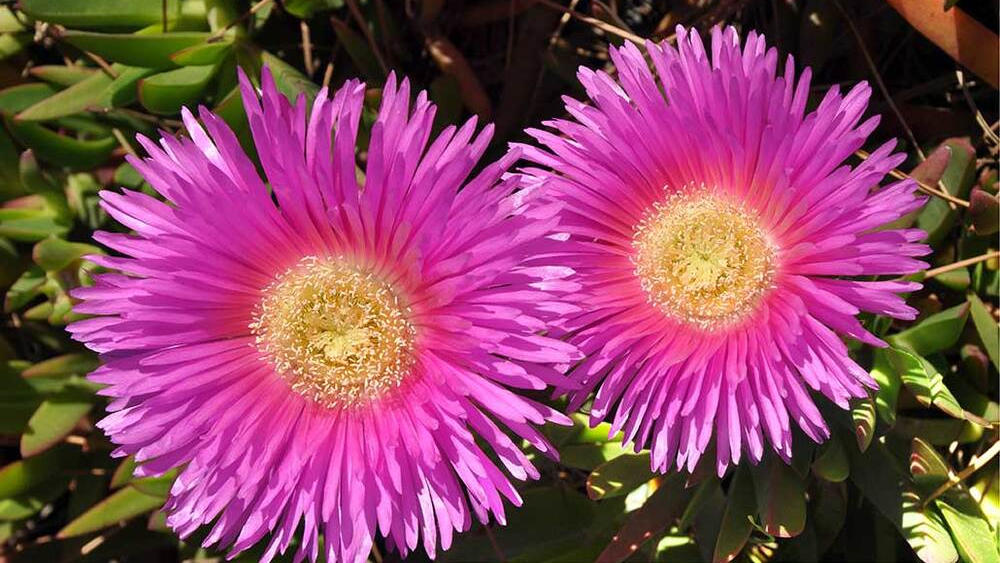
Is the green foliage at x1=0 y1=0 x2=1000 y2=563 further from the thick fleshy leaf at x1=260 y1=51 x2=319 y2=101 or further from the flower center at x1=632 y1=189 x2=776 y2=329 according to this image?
the flower center at x1=632 y1=189 x2=776 y2=329

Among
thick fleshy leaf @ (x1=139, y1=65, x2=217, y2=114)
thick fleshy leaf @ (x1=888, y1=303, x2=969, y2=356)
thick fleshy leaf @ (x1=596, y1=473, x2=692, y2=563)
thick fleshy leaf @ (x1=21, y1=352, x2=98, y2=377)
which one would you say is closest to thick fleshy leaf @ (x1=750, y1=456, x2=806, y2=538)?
thick fleshy leaf @ (x1=596, y1=473, x2=692, y2=563)

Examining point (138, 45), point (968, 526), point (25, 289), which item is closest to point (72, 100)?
point (138, 45)

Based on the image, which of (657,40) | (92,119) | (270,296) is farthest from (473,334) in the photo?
(92,119)

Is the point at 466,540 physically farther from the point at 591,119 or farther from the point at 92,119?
the point at 92,119

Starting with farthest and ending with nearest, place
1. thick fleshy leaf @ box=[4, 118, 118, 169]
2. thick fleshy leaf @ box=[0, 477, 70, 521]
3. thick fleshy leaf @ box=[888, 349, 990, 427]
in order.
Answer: thick fleshy leaf @ box=[0, 477, 70, 521] < thick fleshy leaf @ box=[4, 118, 118, 169] < thick fleshy leaf @ box=[888, 349, 990, 427]

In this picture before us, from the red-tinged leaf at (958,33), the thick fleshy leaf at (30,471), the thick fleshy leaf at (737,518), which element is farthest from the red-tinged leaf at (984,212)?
the thick fleshy leaf at (30,471)

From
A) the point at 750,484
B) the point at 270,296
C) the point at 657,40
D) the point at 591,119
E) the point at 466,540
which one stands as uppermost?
the point at 657,40

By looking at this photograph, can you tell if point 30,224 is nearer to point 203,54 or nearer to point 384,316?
point 203,54
